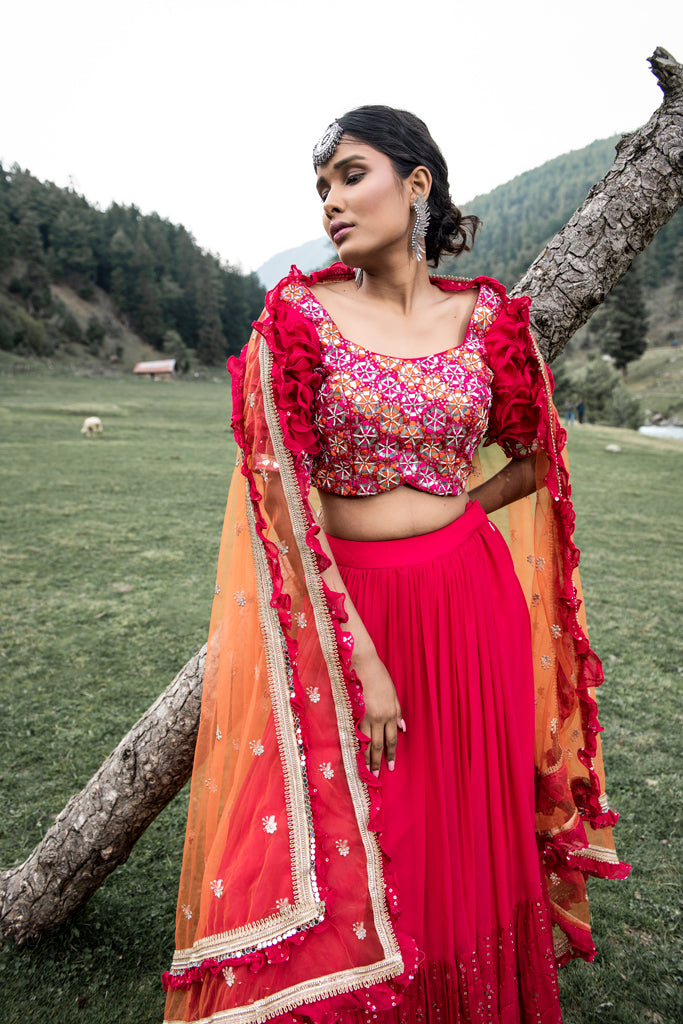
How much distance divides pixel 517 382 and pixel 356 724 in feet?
3.23

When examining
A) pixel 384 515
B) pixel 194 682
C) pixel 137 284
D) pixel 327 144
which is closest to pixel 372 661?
pixel 384 515

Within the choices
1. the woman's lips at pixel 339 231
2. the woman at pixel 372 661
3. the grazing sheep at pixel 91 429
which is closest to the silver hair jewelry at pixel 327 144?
the woman at pixel 372 661

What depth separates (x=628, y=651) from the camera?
197 inches

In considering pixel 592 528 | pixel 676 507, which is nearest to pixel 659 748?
pixel 592 528

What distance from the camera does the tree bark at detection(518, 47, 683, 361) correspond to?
2002mm

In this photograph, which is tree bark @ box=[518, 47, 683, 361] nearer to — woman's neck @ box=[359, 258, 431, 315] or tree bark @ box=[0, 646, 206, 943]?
woman's neck @ box=[359, 258, 431, 315]

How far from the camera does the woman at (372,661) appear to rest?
1513mm

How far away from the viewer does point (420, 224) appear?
177 cm

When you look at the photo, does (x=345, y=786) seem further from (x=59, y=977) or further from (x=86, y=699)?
(x=86, y=699)

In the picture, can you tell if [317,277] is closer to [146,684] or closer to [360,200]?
[360,200]

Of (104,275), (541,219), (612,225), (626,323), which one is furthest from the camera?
(541,219)

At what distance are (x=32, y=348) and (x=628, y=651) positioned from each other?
1826 inches

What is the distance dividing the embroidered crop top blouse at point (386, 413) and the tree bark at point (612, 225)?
51 cm

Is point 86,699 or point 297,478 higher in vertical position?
point 297,478
